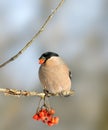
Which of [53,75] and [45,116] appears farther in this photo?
[53,75]

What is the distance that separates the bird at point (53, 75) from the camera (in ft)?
11.7

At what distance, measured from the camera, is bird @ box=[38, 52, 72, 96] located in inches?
140

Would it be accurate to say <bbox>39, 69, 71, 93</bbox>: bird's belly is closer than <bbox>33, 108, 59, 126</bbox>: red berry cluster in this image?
No

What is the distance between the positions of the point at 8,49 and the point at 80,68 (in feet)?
7.02

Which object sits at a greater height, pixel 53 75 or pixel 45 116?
pixel 53 75

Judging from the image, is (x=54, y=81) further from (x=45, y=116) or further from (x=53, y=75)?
(x=45, y=116)

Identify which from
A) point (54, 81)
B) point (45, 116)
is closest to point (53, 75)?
point (54, 81)

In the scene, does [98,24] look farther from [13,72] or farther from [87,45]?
[13,72]

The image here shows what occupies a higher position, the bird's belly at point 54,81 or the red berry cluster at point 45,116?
the bird's belly at point 54,81

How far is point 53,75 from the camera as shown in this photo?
362cm

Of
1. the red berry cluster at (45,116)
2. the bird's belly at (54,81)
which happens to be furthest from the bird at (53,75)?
the red berry cluster at (45,116)

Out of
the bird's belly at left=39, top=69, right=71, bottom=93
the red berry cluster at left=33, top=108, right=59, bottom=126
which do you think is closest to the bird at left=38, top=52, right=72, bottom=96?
the bird's belly at left=39, top=69, right=71, bottom=93

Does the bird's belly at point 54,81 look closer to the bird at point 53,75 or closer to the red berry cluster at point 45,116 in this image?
the bird at point 53,75

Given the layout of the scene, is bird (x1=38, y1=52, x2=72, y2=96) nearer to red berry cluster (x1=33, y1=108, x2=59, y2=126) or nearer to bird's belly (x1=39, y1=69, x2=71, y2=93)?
bird's belly (x1=39, y1=69, x2=71, y2=93)
